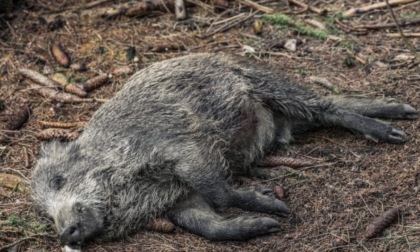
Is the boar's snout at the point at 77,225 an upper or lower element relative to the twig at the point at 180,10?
lower

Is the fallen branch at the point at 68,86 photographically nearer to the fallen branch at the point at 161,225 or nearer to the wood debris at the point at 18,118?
the wood debris at the point at 18,118

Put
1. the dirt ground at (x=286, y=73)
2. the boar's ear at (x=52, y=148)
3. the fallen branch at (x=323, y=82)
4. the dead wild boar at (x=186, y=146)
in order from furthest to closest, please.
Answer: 1. the fallen branch at (x=323, y=82)
2. the boar's ear at (x=52, y=148)
3. the dead wild boar at (x=186, y=146)
4. the dirt ground at (x=286, y=73)

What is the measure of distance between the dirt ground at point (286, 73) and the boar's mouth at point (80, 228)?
0.14 meters

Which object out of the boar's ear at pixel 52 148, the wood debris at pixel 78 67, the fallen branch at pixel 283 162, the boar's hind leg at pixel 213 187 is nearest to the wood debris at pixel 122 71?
the wood debris at pixel 78 67

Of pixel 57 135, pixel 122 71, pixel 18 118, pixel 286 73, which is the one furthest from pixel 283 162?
pixel 18 118

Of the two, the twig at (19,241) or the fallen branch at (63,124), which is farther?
the fallen branch at (63,124)

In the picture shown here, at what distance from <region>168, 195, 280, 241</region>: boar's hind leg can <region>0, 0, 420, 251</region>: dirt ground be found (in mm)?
66

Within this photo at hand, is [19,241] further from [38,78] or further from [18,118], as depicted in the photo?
[38,78]

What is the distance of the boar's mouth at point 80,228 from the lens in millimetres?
5180

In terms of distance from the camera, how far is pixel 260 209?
18.1 feet

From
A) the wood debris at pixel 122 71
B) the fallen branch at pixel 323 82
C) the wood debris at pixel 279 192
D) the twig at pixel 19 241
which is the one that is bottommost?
the twig at pixel 19 241

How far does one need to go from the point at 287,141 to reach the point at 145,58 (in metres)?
1.97

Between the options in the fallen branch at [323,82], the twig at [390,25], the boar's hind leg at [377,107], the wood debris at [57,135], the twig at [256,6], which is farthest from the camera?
the twig at [256,6]

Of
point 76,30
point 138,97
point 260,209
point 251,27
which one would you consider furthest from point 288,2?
Result: point 260,209
